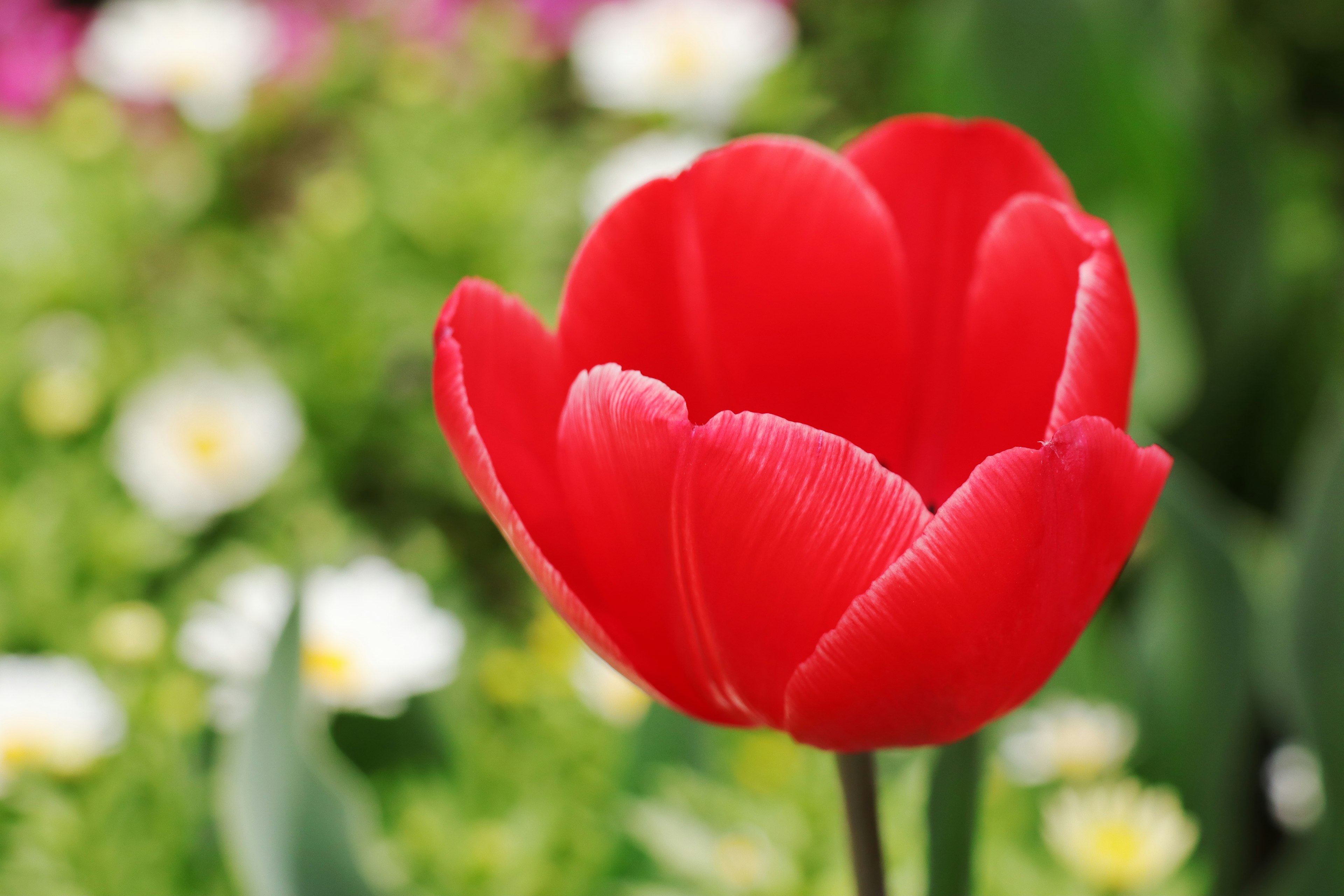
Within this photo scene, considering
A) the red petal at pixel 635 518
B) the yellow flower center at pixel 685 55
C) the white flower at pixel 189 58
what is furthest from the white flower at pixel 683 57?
the red petal at pixel 635 518

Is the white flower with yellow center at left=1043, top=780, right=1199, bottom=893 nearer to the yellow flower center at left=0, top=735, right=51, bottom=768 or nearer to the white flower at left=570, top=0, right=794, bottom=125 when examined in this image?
the yellow flower center at left=0, top=735, right=51, bottom=768

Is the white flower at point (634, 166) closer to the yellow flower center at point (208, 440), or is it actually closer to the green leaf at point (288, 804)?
the yellow flower center at point (208, 440)

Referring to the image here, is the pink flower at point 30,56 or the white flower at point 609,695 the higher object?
the pink flower at point 30,56

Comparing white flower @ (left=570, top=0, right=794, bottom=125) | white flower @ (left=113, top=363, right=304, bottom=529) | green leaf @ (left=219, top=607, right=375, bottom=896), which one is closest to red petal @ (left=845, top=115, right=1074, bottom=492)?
green leaf @ (left=219, top=607, right=375, bottom=896)

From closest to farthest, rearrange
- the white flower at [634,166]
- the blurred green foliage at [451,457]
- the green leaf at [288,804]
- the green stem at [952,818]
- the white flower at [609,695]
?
the green stem at [952,818]
the green leaf at [288,804]
the blurred green foliage at [451,457]
the white flower at [609,695]
the white flower at [634,166]

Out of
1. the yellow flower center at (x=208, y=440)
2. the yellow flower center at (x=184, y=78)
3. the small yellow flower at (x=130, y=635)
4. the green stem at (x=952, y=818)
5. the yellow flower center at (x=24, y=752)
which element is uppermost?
the green stem at (x=952, y=818)

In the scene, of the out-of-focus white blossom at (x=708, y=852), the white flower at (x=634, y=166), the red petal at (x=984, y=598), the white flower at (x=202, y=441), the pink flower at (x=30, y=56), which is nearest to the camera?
the red petal at (x=984, y=598)

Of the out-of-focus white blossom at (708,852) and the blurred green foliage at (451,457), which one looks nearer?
the out-of-focus white blossom at (708,852)
